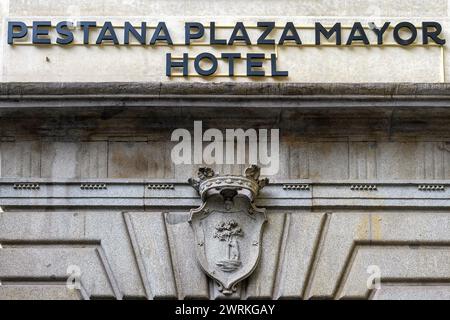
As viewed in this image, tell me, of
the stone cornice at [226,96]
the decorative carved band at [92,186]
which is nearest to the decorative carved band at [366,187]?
the stone cornice at [226,96]

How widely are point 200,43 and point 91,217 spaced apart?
2.88 metres

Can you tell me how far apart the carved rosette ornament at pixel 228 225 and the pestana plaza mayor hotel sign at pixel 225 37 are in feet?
5.57

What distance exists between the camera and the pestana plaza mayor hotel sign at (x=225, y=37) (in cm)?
1756

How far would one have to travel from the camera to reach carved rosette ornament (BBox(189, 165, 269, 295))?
16469mm

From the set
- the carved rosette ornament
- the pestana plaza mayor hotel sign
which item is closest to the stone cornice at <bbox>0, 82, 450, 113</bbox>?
the pestana plaza mayor hotel sign

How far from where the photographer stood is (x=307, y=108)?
663 inches

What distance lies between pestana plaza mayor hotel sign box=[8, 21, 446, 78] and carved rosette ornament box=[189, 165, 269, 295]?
5.57ft

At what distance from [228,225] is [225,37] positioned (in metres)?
2.75

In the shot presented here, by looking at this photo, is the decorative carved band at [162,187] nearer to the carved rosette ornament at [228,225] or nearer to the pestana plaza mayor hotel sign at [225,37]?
the carved rosette ornament at [228,225]

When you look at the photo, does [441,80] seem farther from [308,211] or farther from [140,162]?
[140,162]

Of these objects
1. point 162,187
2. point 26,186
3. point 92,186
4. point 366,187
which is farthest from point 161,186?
point 366,187

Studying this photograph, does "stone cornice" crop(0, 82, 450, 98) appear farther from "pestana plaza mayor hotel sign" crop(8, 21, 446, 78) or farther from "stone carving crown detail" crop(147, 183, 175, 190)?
"stone carving crown detail" crop(147, 183, 175, 190)

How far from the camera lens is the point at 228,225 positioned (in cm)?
1669
